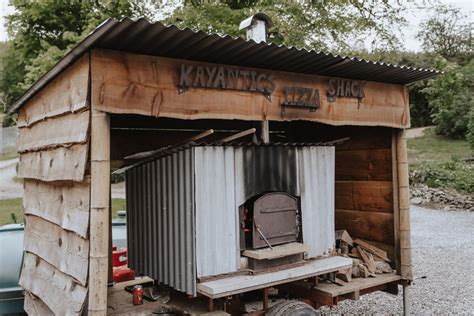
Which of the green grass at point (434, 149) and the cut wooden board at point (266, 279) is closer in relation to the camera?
the cut wooden board at point (266, 279)

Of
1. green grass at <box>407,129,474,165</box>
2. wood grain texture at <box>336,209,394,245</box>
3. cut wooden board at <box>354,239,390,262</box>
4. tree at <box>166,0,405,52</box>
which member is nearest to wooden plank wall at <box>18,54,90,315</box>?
cut wooden board at <box>354,239,390,262</box>

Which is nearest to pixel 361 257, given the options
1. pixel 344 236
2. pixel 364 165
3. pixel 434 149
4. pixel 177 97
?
pixel 344 236

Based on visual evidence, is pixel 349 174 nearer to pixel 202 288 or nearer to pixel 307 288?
pixel 307 288

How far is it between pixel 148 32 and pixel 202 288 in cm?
229

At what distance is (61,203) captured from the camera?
173 inches

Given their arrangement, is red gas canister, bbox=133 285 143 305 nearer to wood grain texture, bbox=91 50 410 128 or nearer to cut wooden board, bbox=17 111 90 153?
cut wooden board, bbox=17 111 90 153

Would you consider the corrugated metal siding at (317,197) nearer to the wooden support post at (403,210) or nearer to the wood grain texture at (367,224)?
the wooden support post at (403,210)

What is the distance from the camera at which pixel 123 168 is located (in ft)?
17.5

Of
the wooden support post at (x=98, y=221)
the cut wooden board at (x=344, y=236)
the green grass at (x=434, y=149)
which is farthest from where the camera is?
the green grass at (x=434, y=149)

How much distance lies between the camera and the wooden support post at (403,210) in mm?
5887

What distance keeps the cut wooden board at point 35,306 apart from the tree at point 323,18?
1059 centimetres

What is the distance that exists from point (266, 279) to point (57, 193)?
2.31 m

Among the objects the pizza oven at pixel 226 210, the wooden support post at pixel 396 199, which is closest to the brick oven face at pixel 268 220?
the pizza oven at pixel 226 210

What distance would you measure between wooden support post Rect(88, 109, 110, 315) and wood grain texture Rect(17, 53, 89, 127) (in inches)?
10.0
